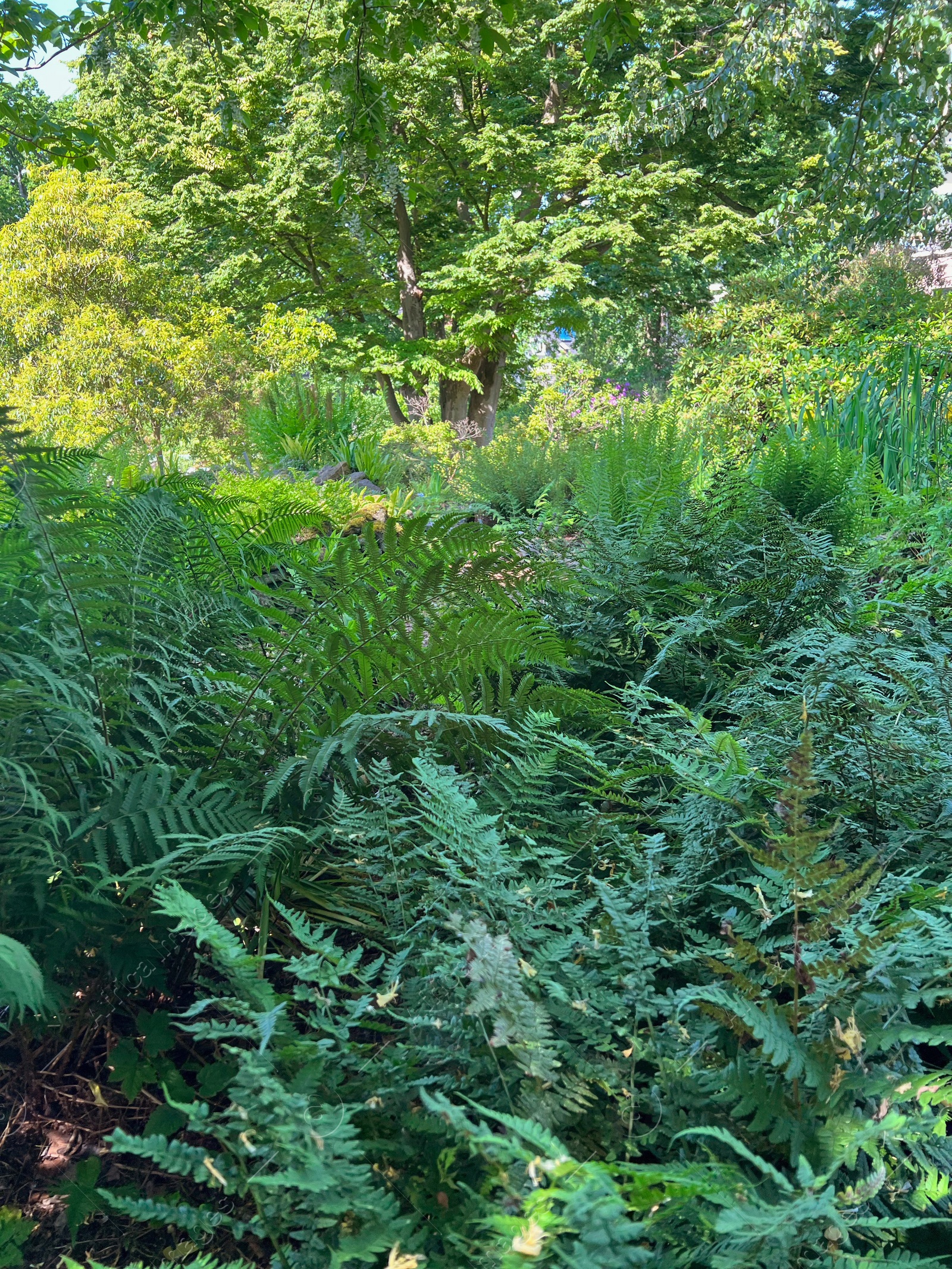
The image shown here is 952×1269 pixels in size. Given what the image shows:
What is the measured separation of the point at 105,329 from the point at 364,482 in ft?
29.7

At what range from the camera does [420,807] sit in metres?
1.41

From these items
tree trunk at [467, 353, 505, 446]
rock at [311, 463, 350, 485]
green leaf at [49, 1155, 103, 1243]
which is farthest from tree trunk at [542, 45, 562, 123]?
green leaf at [49, 1155, 103, 1243]

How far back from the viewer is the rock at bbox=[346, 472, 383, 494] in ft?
16.6

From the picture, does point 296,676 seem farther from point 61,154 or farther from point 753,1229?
point 61,154

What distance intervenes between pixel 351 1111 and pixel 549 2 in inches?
685

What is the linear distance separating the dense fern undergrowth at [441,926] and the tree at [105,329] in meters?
10.3

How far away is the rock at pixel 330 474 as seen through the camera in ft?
16.8

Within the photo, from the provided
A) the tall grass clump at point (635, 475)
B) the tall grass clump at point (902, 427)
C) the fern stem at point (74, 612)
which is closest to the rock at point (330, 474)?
the tall grass clump at point (635, 475)

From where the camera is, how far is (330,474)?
5262mm

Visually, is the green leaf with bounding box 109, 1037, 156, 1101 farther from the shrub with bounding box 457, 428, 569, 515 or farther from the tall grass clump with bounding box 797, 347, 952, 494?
the tall grass clump with bounding box 797, 347, 952, 494

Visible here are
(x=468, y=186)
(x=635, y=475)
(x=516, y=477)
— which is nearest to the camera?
(x=635, y=475)

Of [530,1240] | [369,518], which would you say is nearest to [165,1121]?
[530,1240]

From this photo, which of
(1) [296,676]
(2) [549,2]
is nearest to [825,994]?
(1) [296,676]

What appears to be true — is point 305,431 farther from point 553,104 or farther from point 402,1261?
point 553,104
